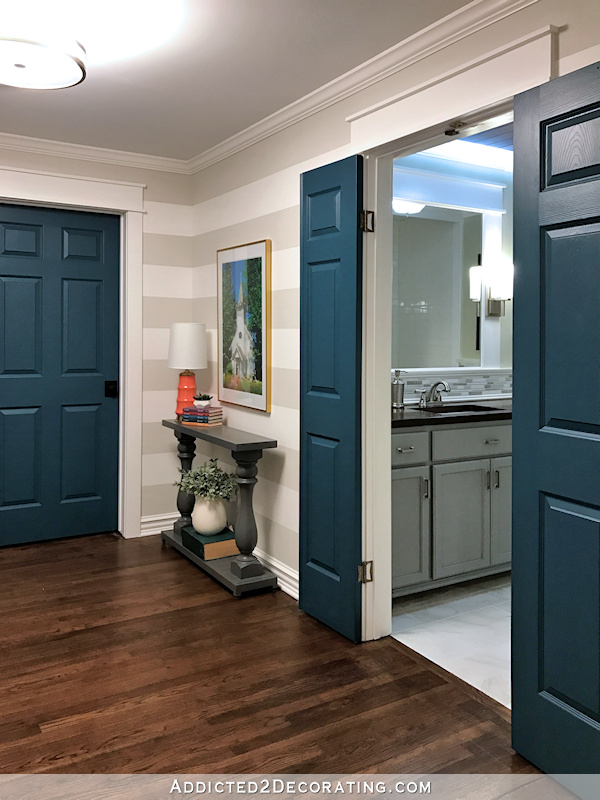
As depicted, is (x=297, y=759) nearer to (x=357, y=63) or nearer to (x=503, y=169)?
(x=357, y=63)

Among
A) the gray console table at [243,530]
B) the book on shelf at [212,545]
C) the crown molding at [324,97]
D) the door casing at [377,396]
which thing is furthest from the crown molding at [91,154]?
the book on shelf at [212,545]

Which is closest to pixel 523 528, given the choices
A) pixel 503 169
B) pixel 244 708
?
pixel 244 708

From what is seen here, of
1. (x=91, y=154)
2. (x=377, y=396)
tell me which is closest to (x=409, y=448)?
(x=377, y=396)

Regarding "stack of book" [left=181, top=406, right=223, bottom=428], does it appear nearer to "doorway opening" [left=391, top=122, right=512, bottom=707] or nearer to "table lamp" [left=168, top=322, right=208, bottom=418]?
"table lamp" [left=168, top=322, right=208, bottom=418]

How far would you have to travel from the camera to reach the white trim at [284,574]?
3504mm

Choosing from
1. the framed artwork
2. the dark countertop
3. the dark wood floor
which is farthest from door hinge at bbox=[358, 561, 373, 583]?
the framed artwork

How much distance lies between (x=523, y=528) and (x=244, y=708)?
1.19m

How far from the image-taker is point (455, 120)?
2.44 meters

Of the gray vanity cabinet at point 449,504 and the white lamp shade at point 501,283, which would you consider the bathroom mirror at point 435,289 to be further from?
the gray vanity cabinet at point 449,504

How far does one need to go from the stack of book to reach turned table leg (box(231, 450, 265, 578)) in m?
0.57

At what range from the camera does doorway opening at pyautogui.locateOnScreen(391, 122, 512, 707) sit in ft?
10.6

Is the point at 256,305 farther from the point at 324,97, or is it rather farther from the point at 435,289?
the point at 435,289

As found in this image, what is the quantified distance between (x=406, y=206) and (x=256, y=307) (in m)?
1.21

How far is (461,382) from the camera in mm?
4500
